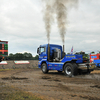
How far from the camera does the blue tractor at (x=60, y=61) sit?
11.4 meters

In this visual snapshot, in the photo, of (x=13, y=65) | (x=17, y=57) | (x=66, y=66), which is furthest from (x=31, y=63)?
(x=66, y=66)

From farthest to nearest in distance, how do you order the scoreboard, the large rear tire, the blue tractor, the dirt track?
the scoreboard
the blue tractor
the large rear tire
the dirt track

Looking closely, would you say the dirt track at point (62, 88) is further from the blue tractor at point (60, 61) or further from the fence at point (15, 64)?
the fence at point (15, 64)

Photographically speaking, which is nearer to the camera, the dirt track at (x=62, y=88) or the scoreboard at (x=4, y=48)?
the dirt track at (x=62, y=88)

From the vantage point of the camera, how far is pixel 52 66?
13.3 m

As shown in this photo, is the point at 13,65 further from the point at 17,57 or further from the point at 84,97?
the point at 84,97

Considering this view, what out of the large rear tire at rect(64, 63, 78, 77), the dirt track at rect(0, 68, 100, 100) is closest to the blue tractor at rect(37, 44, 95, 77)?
the large rear tire at rect(64, 63, 78, 77)

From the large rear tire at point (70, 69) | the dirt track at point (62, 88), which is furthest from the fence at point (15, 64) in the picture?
the dirt track at point (62, 88)

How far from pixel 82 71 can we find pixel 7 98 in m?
7.73

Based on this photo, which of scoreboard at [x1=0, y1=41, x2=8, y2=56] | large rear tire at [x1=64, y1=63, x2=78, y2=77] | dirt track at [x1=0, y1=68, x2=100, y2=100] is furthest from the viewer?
scoreboard at [x1=0, y1=41, x2=8, y2=56]

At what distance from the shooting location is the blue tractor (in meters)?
11.4

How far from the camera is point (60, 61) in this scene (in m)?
12.8

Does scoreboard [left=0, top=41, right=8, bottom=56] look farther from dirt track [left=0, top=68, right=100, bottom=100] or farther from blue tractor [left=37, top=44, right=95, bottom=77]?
dirt track [left=0, top=68, right=100, bottom=100]

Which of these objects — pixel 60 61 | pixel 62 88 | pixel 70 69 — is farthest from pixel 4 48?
pixel 62 88
